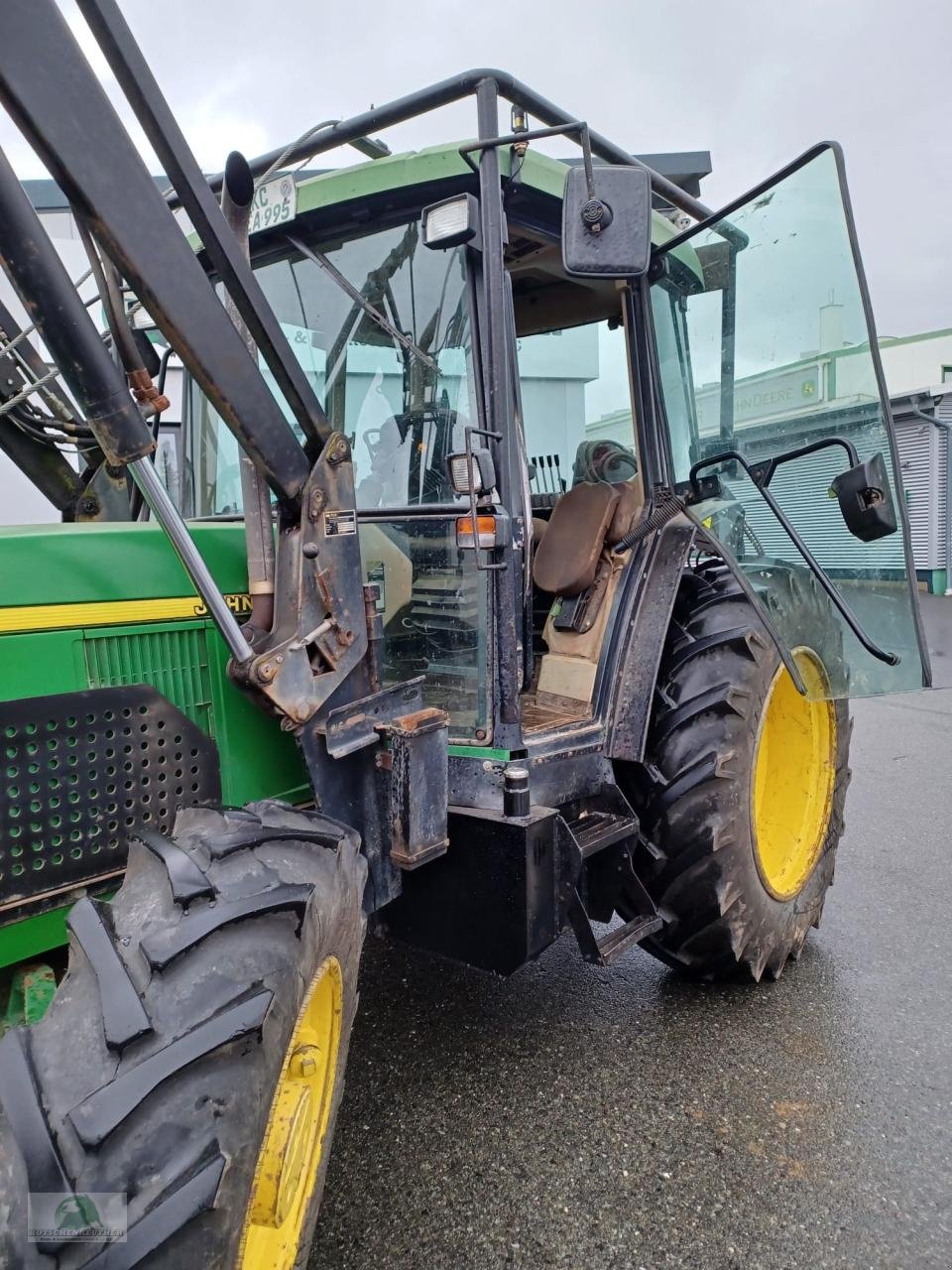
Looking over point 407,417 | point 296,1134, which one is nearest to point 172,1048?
point 296,1134

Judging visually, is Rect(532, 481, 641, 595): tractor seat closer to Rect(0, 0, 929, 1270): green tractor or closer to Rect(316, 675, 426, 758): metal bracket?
Rect(0, 0, 929, 1270): green tractor

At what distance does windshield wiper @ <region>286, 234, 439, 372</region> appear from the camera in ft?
7.70

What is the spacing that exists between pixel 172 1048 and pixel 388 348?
5.82 feet

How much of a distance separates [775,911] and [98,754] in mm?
2130

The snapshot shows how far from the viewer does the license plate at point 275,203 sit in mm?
2285

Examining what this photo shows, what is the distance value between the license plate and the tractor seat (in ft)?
3.86

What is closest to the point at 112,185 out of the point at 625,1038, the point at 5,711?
the point at 5,711

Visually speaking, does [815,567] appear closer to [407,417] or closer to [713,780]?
[713,780]

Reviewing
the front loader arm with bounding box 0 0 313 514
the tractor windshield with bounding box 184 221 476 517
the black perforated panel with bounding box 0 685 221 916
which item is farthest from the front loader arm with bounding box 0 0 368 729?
the tractor windshield with bounding box 184 221 476 517

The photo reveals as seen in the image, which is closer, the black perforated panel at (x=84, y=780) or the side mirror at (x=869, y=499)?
the black perforated panel at (x=84, y=780)

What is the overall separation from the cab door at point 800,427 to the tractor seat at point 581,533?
0.76 feet

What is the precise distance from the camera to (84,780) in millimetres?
1741

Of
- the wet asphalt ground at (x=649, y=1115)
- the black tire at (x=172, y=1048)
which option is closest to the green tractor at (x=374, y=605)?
the black tire at (x=172, y=1048)

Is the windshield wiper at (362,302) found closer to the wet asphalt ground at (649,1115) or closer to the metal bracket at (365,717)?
the metal bracket at (365,717)
